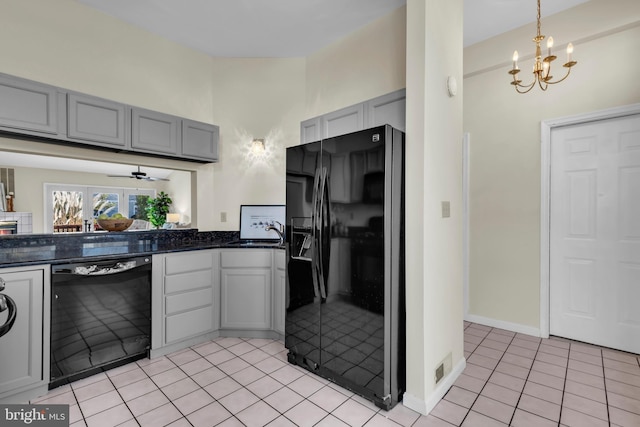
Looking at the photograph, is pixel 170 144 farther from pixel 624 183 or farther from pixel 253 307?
pixel 624 183

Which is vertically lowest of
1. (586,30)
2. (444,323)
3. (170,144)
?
(444,323)

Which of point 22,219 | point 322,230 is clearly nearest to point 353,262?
point 322,230

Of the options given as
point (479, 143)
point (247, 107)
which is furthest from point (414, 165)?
point (247, 107)

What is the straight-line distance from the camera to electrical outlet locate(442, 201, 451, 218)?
205 cm

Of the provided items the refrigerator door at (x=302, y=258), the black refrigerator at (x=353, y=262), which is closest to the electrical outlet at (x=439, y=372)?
the black refrigerator at (x=353, y=262)

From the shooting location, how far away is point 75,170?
9.12 ft

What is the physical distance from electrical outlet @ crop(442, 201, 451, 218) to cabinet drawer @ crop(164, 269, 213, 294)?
82.6 inches

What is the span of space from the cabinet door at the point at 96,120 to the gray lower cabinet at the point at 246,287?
1.36m

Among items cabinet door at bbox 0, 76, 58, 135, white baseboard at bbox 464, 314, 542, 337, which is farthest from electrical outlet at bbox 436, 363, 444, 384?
cabinet door at bbox 0, 76, 58, 135

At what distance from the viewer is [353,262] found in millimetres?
1986

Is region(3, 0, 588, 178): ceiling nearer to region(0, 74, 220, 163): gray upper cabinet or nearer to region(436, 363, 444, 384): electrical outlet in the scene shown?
region(0, 74, 220, 163): gray upper cabinet

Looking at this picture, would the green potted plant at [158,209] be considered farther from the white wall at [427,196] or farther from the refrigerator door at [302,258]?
the white wall at [427,196]

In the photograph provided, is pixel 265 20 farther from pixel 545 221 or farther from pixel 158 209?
pixel 545 221

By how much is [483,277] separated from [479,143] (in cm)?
144
